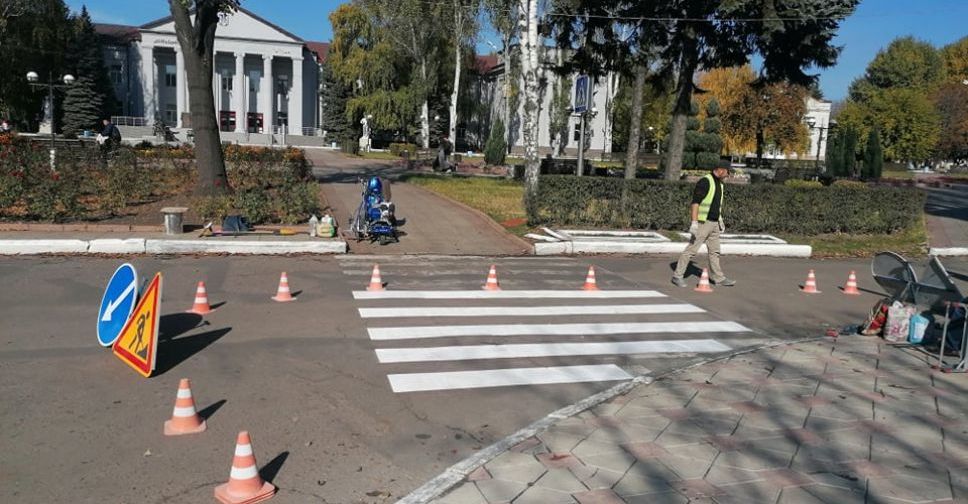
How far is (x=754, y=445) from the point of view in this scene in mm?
5312

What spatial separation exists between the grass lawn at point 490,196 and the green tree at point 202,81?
667 cm

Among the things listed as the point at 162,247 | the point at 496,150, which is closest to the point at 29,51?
the point at 496,150

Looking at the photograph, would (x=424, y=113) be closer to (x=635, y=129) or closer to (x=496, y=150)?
(x=496, y=150)

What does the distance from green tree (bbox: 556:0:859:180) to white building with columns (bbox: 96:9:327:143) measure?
53.4m

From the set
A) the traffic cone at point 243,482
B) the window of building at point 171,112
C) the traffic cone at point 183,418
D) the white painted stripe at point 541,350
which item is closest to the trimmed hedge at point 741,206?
the white painted stripe at point 541,350

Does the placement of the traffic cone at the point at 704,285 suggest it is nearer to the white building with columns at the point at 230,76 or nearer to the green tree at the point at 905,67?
the white building with columns at the point at 230,76

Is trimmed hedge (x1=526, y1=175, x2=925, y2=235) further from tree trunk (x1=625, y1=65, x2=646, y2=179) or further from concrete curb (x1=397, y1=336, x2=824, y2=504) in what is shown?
concrete curb (x1=397, y1=336, x2=824, y2=504)

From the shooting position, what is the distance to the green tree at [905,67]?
89.4 metres

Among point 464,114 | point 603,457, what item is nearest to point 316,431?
point 603,457

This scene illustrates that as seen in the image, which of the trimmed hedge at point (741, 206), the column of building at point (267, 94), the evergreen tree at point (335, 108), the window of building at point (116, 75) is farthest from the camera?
the column of building at point (267, 94)

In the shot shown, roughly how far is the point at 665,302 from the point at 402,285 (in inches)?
155

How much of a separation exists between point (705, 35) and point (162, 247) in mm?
15663

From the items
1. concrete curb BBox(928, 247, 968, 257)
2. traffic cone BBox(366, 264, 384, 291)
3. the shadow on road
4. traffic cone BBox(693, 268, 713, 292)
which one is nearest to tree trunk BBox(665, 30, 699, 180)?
concrete curb BBox(928, 247, 968, 257)

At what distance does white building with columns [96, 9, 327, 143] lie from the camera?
7138 cm
